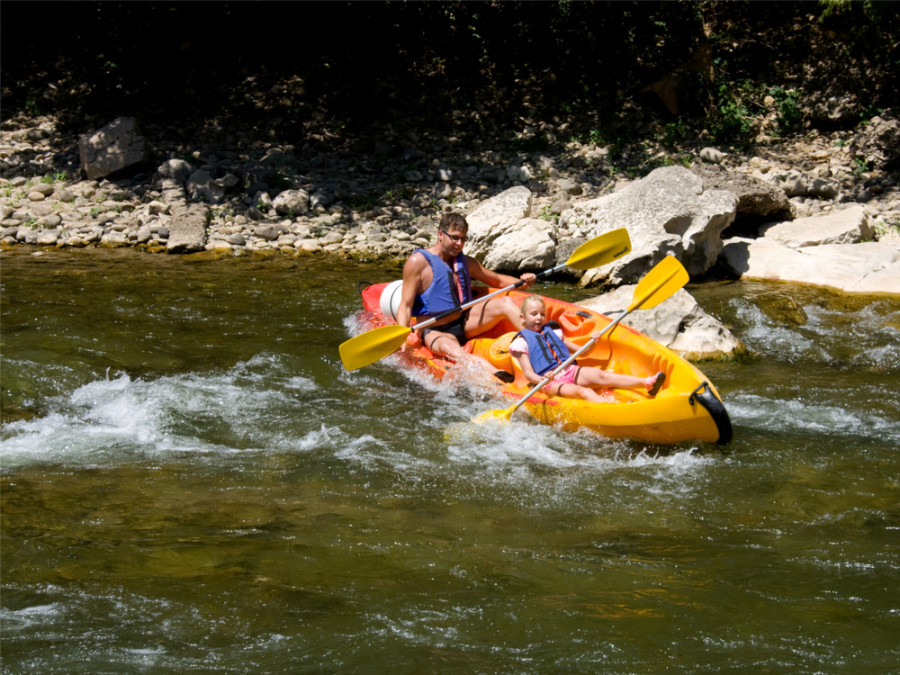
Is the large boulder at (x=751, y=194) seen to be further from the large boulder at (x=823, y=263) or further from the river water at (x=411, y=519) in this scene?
the river water at (x=411, y=519)

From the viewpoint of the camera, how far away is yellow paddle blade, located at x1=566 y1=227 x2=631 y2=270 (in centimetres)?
600

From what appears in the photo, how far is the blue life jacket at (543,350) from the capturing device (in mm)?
4816

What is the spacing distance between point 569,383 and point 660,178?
3983 millimetres

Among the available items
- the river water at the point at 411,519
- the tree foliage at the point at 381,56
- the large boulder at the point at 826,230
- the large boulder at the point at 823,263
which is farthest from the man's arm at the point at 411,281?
the tree foliage at the point at 381,56

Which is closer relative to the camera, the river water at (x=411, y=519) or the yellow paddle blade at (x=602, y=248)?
the river water at (x=411, y=519)

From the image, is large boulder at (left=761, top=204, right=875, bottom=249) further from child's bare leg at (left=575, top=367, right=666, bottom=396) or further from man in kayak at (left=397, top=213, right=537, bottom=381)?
child's bare leg at (left=575, top=367, right=666, bottom=396)

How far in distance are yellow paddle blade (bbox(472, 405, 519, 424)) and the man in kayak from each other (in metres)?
0.84

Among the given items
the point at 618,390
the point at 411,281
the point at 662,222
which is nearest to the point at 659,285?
the point at 618,390

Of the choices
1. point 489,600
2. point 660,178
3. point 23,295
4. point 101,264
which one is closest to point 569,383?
point 489,600

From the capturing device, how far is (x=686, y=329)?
584cm

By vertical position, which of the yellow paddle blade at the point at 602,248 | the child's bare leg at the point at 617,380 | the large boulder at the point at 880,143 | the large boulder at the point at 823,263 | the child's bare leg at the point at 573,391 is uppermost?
the large boulder at the point at 880,143

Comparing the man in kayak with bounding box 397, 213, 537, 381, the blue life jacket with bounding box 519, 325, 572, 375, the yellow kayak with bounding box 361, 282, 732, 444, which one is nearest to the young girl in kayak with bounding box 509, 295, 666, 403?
the blue life jacket with bounding box 519, 325, 572, 375

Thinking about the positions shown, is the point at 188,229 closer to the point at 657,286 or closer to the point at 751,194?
the point at 657,286

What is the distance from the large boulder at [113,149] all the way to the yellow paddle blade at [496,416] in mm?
7148
